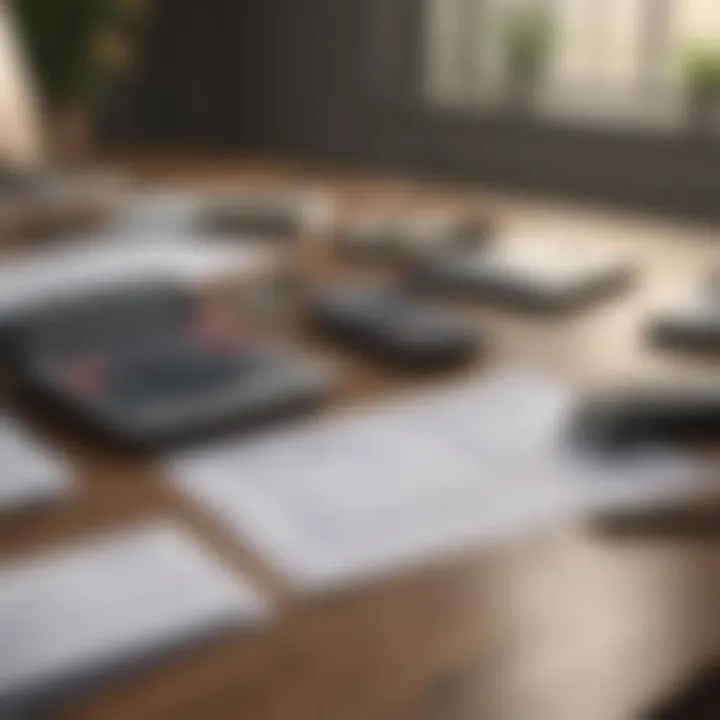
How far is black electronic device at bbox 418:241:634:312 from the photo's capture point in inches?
49.7

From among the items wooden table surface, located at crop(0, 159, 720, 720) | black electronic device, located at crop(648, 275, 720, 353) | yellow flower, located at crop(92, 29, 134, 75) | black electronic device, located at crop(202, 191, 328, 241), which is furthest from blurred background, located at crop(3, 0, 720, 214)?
wooden table surface, located at crop(0, 159, 720, 720)

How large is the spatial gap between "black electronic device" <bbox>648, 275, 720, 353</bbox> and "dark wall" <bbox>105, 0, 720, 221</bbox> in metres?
1.26

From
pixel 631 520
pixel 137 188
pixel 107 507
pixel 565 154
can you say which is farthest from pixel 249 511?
pixel 565 154

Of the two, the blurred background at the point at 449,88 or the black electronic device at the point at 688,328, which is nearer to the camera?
the black electronic device at the point at 688,328

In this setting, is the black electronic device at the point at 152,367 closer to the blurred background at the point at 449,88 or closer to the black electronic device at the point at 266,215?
the black electronic device at the point at 266,215

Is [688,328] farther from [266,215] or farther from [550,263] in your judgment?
[266,215]

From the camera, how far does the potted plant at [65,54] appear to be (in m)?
1.95

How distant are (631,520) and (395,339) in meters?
0.32

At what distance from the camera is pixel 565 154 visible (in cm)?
252

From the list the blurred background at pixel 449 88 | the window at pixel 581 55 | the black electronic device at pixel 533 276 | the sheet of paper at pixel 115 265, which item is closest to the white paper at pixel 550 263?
the black electronic device at pixel 533 276

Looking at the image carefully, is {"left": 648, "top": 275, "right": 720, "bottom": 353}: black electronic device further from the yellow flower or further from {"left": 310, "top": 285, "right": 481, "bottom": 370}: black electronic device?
the yellow flower

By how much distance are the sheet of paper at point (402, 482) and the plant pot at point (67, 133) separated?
105 centimetres

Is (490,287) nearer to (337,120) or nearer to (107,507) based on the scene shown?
(107,507)

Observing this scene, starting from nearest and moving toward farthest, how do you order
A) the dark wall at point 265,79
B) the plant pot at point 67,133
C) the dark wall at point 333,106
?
1. the plant pot at point 67,133
2. the dark wall at point 333,106
3. the dark wall at point 265,79
